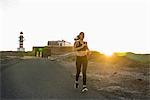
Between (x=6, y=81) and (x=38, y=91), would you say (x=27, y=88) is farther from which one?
(x=6, y=81)

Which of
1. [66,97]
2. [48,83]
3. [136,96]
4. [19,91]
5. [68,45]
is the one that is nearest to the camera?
[66,97]

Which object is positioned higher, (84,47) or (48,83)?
(84,47)

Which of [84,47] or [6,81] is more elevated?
[84,47]

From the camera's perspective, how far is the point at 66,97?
13.4 m

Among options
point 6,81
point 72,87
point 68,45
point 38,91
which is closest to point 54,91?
point 38,91

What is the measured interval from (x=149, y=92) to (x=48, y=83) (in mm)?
4363

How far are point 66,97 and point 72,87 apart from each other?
280cm

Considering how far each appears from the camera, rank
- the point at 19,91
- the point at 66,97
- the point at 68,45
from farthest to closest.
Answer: the point at 68,45
the point at 19,91
the point at 66,97

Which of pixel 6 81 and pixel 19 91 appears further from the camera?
pixel 6 81

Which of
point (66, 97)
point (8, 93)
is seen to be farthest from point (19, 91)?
point (66, 97)

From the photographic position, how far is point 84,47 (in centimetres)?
1489

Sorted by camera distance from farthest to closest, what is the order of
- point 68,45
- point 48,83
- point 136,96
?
point 68,45
point 48,83
point 136,96

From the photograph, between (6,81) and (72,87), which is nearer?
(72,87)

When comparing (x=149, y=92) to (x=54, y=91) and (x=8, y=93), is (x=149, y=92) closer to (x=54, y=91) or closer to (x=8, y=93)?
(x=54, y=91)
